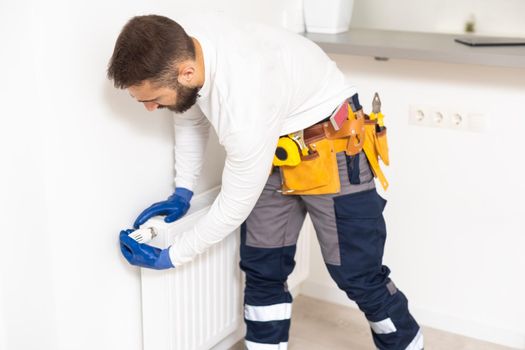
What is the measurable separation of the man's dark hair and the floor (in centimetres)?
116

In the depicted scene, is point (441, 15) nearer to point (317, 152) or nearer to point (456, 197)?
point (456, 197)

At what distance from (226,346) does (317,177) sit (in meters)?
0.79

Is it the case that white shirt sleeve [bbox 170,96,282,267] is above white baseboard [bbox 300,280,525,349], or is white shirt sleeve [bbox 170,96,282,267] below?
above

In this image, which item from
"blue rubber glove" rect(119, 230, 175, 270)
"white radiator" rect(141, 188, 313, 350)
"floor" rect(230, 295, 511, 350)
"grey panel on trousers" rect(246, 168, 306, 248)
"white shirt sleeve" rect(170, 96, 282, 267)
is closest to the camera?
"white shirt sleeve" rect(170, 96, 282, 267)

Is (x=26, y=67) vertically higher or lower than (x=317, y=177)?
higher

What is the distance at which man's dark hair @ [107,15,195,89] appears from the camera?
1479 mm

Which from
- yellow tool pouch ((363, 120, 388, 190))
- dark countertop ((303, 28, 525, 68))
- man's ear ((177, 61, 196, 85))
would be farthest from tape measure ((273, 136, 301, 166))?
dark countertop ((303, 28, 525, 68))

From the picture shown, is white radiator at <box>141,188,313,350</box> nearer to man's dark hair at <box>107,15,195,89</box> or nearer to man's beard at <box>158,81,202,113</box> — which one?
man's beard at <box>158,81,202,113</box>

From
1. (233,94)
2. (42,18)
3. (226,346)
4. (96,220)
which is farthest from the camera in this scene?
(226,346)

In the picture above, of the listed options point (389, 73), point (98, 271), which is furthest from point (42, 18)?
point (389, 73)

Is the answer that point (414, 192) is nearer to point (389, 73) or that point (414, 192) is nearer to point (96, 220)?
point (389, 73)

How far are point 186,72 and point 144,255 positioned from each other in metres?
0.47

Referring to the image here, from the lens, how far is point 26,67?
1.48m

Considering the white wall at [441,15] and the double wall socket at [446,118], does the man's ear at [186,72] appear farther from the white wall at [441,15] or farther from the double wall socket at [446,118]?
the white wall at [441,15]
